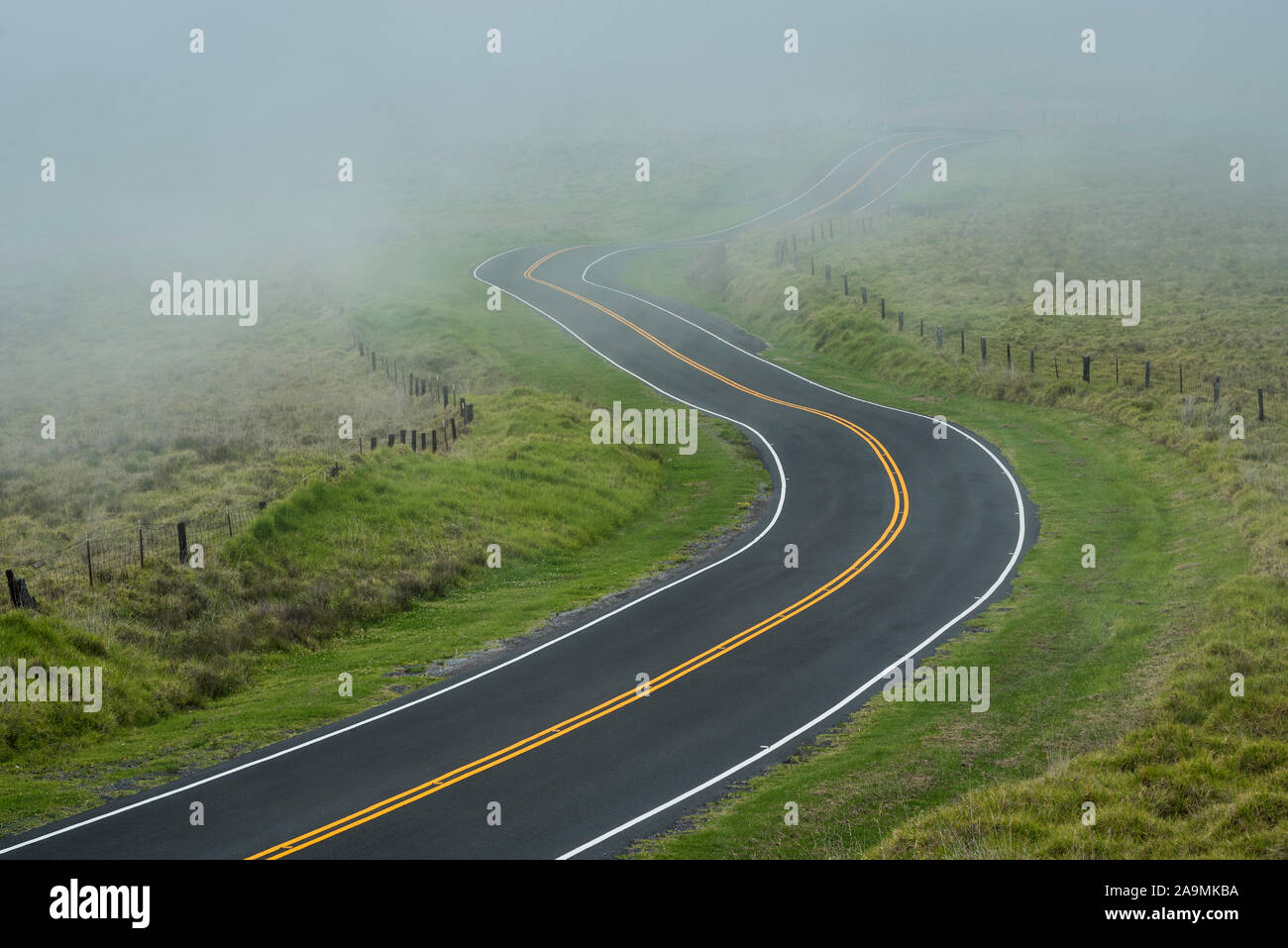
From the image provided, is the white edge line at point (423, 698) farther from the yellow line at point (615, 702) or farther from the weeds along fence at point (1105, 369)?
the weeds along fence at point (1105, 369)

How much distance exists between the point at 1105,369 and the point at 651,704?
3305cm

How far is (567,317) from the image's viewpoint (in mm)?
63250

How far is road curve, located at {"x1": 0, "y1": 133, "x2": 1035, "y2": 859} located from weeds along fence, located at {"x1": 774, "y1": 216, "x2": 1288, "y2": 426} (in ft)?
25.9

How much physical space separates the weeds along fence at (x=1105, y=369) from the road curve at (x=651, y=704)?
7.89 meters

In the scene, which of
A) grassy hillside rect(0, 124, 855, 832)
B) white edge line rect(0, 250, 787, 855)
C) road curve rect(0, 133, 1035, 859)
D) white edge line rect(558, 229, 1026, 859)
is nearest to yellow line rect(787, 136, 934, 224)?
grassy hillside rect(0, 124, 855, 832)

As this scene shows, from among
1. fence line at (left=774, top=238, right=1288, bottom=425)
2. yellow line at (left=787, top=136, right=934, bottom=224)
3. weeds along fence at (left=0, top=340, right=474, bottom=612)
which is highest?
yellow line at (left=787, top=136, right=934, bottom=224)

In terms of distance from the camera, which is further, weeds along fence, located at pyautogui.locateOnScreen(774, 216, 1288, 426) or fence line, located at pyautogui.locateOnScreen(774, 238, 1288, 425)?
fence line, located at pyautogui.locateOnScreen(774, 238, 1288, 425)

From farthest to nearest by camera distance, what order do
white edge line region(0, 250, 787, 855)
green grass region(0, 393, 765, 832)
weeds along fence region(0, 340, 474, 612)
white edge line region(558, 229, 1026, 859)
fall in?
weeds along fence region(0, 340, 474, 612)
green grass region(0, 393, 765, 832)
white edge line region(0, 250, 787, 855)
white edge line region(558, 229, 1026, 859)

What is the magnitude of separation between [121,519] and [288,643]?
8.24 meters

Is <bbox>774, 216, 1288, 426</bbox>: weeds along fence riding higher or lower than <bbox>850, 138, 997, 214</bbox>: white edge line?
lower

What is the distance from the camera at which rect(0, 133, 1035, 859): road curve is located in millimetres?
15773

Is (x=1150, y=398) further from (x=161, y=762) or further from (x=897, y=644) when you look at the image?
(x=161, y=762)

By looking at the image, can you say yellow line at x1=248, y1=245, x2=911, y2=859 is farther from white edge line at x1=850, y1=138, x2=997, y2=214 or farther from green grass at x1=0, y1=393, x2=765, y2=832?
white edge line at x1=850, y1=138, x2=997, y2=214

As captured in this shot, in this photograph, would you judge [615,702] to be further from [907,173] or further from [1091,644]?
[907,173]
